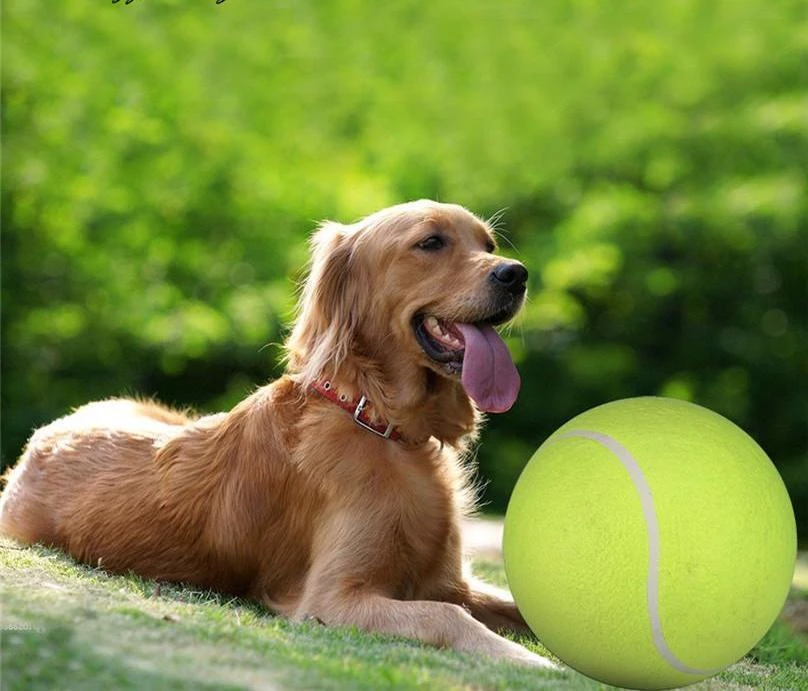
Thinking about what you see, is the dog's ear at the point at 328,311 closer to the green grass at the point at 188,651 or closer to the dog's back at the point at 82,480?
the dog's back at the point at 82,480

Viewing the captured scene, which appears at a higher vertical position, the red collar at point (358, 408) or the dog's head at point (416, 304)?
the dog's head at point (416, 304)

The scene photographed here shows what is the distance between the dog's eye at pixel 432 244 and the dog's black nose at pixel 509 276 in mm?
306

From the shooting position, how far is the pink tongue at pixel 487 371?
5211 mm

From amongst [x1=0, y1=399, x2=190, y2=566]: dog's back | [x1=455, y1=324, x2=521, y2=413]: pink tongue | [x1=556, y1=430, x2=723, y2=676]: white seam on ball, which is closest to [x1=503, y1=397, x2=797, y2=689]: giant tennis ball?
[x1=556, y1=430, x2=723, y2=676]: white seam on ball

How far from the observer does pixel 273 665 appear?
11.6 feet

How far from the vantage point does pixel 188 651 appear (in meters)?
3.56

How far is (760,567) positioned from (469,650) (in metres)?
1.07

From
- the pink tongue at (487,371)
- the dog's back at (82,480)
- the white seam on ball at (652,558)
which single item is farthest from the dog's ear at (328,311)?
the white seam on ball at (652,558)

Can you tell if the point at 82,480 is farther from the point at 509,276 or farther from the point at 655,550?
the point at 655,550

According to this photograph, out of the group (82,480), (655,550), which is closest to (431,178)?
(82,480)

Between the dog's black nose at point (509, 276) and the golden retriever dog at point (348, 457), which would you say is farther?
the dog's black nose at point (509, 276)

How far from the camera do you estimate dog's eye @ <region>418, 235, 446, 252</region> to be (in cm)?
552

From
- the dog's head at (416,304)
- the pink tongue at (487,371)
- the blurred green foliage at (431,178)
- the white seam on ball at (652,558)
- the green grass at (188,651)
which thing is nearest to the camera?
the green grass at (188,651)

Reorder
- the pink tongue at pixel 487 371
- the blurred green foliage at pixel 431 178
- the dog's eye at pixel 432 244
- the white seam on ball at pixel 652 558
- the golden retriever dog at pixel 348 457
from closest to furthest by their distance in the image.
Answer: the white seam on ball at pixel 652 558 → the golden retriever dog at pixel 348 457 → the pink tongue at pixel 487 371 → the dog's eye at pixel 432 244 → the blurred green foliage at pixel 431 178
